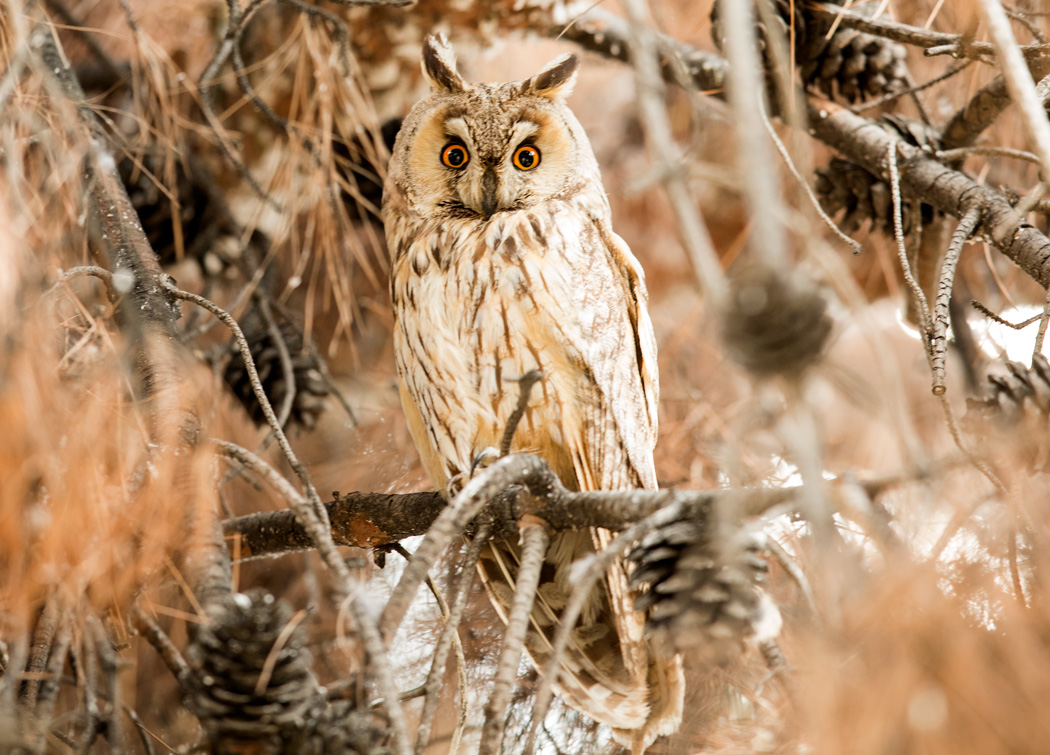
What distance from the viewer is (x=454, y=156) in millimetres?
1426

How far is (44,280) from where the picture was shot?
3.14 ft

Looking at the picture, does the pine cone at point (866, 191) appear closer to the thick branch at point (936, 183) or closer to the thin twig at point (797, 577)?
the thick branch at point (936, 183)

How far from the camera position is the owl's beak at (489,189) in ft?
4.50

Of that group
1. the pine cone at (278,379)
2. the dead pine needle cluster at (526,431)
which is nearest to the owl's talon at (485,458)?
the dead pine needle cluster at (526,431)

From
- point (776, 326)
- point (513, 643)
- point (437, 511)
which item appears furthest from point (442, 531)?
point (437, 511)

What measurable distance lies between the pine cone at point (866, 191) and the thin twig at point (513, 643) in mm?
1065

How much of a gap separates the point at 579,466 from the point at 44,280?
79 cm

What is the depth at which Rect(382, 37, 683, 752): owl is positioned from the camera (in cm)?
129

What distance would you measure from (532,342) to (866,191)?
802mm

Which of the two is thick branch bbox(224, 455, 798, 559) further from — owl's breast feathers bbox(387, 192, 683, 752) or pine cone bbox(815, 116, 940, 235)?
pine cone bbox(815, 116, 940, 235)

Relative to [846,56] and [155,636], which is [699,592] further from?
[846,56]

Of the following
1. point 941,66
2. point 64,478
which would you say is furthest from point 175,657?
point 941,66

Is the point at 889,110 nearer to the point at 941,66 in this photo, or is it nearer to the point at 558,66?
the point at 941,66

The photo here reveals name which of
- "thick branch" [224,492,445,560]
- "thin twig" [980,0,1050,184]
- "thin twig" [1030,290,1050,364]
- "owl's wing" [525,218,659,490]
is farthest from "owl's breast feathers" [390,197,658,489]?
"thin twig" [980,0,1050,184]
